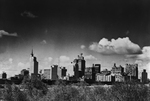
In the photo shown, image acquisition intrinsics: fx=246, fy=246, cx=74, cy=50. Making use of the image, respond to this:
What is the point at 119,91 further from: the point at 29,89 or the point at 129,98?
the point at 29,89

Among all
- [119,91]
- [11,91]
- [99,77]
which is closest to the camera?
[119,91]

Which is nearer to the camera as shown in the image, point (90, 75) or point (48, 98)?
point (48, 98)

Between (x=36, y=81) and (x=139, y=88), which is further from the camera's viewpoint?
(x=36, y=81)

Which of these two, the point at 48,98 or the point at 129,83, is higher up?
the point at 129,83

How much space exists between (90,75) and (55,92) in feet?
510

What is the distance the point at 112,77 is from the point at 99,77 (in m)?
15.7

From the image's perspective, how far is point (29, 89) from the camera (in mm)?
42094

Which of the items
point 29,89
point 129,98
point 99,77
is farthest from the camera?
point 99,77

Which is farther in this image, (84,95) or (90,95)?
(84,95)

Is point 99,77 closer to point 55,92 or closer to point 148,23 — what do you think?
point 55,92

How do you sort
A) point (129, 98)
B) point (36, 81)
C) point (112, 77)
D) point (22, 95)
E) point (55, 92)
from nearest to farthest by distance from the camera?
point (129, 98)
point (55, 92)
point (22, 95)
point (36, 81)
point (112, 77)

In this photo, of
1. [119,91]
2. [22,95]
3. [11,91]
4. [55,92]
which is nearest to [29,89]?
[11,91]

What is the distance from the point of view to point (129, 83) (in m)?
23.0

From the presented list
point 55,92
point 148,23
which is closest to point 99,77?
point 55,92
